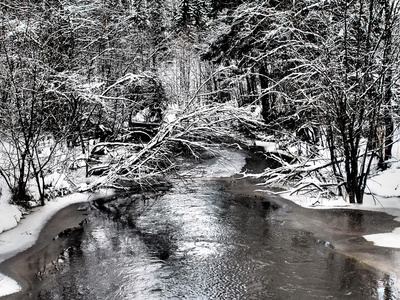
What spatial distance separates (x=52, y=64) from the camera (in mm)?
11531

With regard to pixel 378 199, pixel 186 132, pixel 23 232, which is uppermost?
pixel 186 132

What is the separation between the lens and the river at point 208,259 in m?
6.10

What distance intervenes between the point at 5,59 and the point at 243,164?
34.4ft

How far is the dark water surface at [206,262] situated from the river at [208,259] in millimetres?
16

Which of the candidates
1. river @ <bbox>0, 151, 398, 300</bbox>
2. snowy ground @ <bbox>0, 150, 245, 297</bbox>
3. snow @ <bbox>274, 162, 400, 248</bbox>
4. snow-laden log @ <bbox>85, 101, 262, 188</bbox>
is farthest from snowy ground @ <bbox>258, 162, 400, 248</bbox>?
snowy ground @ <bbox>0, 150, 245, 297</bbox>

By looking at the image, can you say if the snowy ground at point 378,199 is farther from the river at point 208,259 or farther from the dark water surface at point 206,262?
the dark water surface at point 206,262

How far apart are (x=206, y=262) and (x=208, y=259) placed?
0.14m

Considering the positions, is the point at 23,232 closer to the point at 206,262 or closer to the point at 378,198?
the point at 206,262

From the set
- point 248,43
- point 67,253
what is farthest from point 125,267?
point 248,43

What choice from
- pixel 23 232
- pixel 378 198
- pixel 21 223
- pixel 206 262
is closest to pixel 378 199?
pixel 378 198

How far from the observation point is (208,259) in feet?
24.2

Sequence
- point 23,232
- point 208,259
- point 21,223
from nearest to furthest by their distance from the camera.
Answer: point 208,259, point 23,232, point 21,223

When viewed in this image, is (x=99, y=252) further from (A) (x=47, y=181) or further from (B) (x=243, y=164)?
(B) (x=243, y=164)

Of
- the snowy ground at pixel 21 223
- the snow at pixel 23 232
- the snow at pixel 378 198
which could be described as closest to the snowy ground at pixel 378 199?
the snow at pixel 378 198
